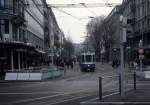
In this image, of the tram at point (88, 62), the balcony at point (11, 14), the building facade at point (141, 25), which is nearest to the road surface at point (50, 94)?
the balcony at point (11, 14)

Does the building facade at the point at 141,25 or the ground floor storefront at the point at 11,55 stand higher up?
the building facade at the point at 141,25

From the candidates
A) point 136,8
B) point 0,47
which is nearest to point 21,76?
point 0,47

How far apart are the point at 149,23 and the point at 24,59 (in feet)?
85.3

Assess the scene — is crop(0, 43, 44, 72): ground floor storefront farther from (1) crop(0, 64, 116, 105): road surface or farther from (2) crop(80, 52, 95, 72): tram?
(1) crop(0, 64, 116, 105): road surface

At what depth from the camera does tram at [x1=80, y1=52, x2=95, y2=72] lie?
52897mm

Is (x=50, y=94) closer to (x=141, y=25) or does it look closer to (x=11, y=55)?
(x=11, y=55)

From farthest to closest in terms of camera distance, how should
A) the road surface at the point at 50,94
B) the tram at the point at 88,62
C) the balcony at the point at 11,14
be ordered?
the tram at the point at 88,62, the balcony at the point at 11,14, the road surface at the point at 50,94

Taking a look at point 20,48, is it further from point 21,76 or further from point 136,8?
point 136,8

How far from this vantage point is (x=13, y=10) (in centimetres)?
4534

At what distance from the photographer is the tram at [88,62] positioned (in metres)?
52.9

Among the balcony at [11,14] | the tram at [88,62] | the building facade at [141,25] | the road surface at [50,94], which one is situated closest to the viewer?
the road surface at [50,94]

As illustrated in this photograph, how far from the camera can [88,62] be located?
5353 cm

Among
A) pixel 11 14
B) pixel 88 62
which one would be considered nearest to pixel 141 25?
pixel 88 62

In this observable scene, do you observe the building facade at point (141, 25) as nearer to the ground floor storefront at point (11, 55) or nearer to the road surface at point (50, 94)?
the ground floor storefront at point (11, 55)
